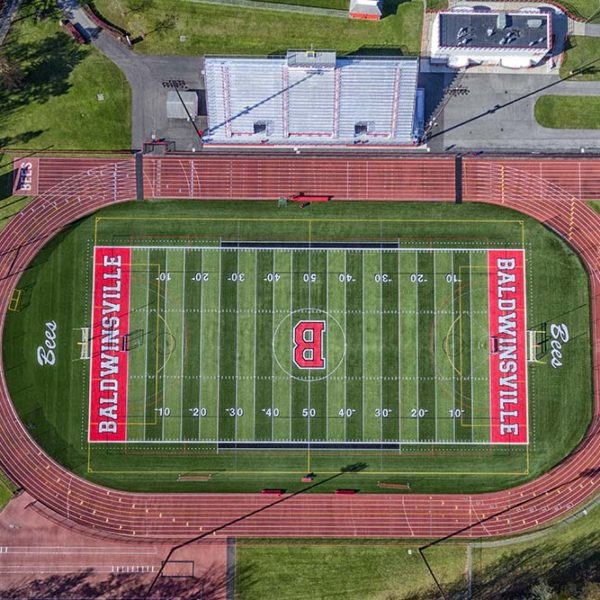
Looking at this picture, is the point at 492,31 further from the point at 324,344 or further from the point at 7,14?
the point at 7,14

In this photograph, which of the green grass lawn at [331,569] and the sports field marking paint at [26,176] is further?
the sports field marking paint at [26,176]

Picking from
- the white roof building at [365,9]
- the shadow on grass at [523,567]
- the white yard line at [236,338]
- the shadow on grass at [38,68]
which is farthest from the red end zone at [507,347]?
the shadow on grass at [38,68]

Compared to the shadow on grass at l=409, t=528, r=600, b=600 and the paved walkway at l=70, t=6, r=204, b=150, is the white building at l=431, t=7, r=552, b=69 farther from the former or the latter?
the shadow on grass at l=409, t=528, r=600, b=600

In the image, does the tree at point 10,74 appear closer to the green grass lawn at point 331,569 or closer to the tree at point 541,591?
the green grass lawn at point 331,569

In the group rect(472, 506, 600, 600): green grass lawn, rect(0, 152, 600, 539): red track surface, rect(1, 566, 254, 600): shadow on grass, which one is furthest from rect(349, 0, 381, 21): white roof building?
rect(1, 566, 254, 600): shadow on grass

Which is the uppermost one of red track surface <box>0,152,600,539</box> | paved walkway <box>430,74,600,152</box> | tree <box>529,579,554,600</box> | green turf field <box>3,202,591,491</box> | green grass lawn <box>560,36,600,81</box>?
green grass lawn <box>560,36,600,81</box>

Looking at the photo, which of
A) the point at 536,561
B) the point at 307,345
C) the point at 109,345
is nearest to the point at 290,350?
the point at 307,345
